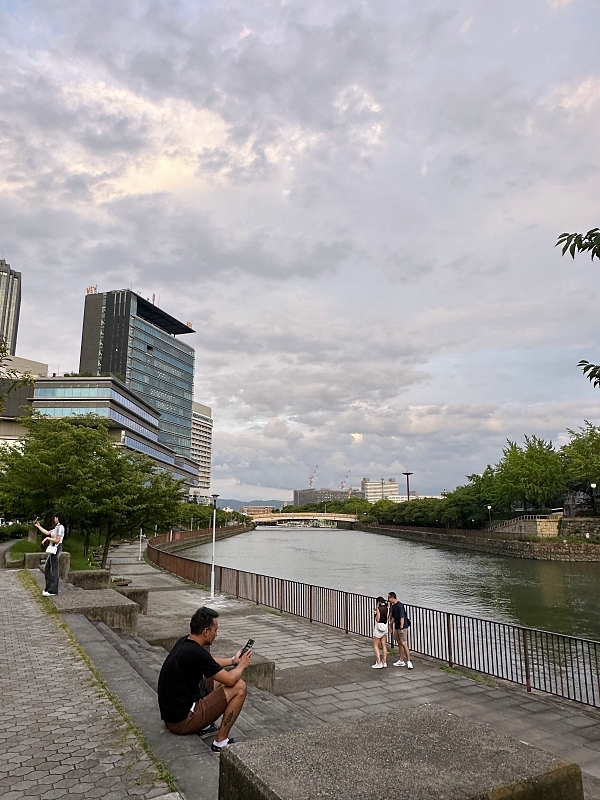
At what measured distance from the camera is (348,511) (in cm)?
17462

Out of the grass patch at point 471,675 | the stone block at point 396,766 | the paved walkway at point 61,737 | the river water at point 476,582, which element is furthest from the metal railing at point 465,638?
the river water at point 476,582

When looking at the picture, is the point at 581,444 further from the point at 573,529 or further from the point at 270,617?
the point at 270,617

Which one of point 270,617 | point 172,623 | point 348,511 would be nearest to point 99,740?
point 172,623

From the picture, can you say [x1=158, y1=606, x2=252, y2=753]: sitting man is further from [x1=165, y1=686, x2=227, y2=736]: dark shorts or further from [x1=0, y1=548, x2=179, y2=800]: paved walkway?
[x1=0, y1=548, x2=179, y2=800]: paved walkway

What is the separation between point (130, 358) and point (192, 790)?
148 meters

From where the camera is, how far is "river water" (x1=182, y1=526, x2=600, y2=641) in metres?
25.4

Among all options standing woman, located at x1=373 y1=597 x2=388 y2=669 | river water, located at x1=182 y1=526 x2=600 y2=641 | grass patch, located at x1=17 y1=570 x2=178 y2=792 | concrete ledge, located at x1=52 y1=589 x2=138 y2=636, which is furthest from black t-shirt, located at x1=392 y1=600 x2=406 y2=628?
river water, located at x1=182 y1=526 x2=600 y2=641

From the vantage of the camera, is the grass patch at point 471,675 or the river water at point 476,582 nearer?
the grass patch at point 471,675

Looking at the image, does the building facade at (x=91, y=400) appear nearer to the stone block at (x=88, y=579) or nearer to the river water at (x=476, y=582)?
the river water at (x=476, y=582)

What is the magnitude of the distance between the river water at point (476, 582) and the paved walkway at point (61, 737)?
1995 centimetres

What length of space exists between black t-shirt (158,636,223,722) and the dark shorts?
52mm

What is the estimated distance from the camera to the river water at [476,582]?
25359 mm

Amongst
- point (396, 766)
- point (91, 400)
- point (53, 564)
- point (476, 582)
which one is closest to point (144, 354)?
point (91, 400)

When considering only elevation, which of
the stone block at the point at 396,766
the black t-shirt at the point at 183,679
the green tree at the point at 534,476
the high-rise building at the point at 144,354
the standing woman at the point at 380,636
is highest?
the high-rise building at the point at 144,354
